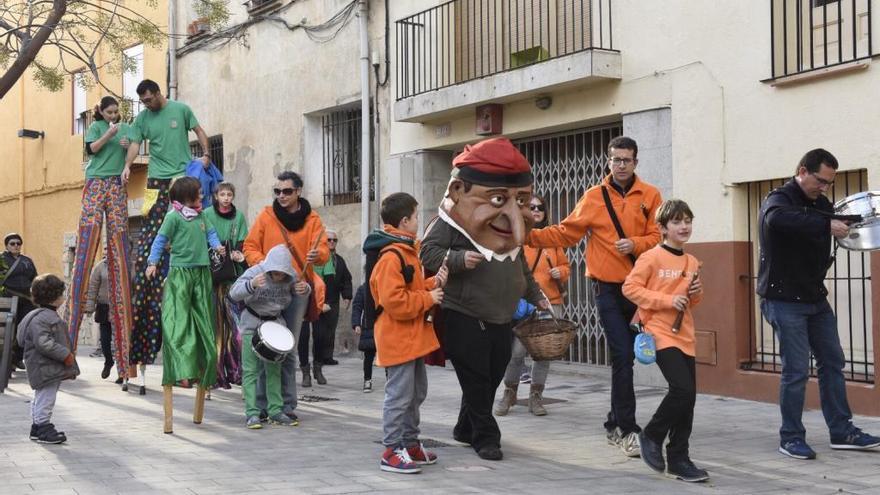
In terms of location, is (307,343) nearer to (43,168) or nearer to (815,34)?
(815,34)

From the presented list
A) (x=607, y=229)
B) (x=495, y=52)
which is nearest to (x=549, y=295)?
(x=607, y=229)

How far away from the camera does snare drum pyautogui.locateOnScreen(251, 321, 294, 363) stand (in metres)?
7.99

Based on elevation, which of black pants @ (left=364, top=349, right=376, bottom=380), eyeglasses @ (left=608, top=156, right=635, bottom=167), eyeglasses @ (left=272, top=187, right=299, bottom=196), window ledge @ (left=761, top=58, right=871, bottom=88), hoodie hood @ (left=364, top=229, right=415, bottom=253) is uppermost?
window ledge @ (left=761, top=58, right=871, bottom=88)

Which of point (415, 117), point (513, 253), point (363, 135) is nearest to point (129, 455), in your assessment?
point (513, 253)

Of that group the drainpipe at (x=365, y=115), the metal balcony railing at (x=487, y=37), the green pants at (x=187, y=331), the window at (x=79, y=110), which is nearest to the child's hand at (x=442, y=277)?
the green pants at (x=187, y=331)

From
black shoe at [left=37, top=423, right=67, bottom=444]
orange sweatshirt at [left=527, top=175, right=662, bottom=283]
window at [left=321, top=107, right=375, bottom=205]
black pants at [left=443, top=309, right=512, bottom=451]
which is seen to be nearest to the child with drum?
black shoe at [left=37, top=423, right=67, bottom=444]

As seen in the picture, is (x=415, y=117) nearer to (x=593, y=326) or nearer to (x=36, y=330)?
(x=593, y=326)

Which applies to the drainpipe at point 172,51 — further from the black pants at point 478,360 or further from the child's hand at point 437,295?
the child's hand at point 437,295

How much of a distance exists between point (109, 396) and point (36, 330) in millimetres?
3197

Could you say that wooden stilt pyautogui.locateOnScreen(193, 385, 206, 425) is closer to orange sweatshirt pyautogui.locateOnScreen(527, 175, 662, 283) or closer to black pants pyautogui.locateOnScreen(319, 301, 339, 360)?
orange sweatshirt pyautogui.locateOnScreen(527, 175, 662, 283)

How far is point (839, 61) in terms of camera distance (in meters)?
9.21

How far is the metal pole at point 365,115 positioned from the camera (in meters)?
15.1

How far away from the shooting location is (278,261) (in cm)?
808

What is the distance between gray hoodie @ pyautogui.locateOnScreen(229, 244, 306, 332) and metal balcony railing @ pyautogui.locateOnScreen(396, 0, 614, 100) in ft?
16.1
